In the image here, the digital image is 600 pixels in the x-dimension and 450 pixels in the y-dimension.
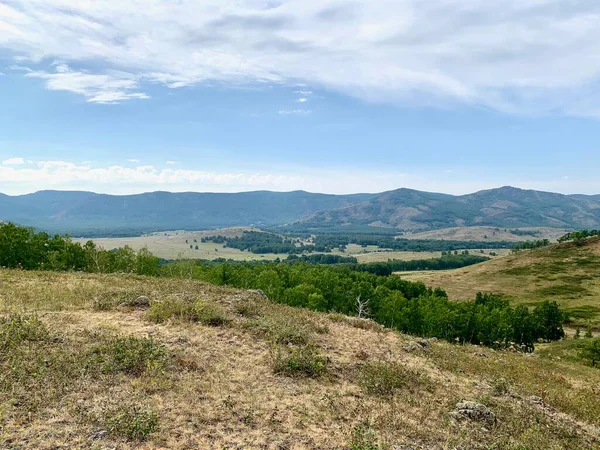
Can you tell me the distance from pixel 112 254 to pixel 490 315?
80445 mm

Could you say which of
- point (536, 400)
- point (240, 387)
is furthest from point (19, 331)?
point (536, 400)

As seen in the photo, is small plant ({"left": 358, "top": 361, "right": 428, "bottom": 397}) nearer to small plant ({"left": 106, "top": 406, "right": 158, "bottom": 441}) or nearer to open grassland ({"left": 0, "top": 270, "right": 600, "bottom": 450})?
open grassland ({"left": 0, "top": 270, "right": 600, "bottom": 450})

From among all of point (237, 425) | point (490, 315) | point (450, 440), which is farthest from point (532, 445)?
point (490, 315)

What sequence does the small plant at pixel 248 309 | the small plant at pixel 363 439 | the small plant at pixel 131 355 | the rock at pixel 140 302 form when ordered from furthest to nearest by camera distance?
the small plant at pixel 248 309 → the rock at pixel 140 302 → the small plant at pixel 131 355 → the small plant at pixel 363 439

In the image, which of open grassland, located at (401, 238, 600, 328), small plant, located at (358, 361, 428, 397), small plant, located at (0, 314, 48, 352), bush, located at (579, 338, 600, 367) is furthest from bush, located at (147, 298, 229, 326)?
open grassland, located at (401, 238, 600, 328)

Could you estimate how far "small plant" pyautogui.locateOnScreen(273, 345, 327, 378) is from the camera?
16312mm

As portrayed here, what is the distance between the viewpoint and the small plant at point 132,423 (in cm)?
1088

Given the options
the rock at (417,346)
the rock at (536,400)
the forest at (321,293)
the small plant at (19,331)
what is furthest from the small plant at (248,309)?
the forest at (321,293)

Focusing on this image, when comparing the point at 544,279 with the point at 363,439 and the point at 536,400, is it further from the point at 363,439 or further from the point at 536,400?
the point at 363,439

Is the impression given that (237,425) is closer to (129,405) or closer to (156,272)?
(129,405)

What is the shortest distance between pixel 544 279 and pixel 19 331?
187282 millimetres

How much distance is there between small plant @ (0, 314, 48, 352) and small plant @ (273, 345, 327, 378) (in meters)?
10.6

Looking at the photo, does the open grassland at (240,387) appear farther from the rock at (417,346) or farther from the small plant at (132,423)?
the rock at (417,346)

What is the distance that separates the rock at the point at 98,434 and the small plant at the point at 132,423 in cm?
14
